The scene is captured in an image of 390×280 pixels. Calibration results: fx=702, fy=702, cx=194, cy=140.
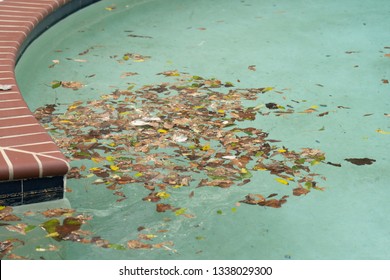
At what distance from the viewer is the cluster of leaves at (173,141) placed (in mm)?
3580

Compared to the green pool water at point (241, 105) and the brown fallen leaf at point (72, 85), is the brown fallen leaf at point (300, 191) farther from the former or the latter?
the brown fallen leaf at point (72, 85)

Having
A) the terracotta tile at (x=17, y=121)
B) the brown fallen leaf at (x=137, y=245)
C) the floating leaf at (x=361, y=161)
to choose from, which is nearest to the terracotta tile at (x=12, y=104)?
the terracotta tile at (x=17, y=121)

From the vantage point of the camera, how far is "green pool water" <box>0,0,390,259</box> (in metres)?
3.09

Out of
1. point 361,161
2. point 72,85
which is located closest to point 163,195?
point 361,161

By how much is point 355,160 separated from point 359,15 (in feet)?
10.7

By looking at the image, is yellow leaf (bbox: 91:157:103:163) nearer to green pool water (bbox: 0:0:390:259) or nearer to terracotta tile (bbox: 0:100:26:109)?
green pool water (bbox: 0:0:390:259)

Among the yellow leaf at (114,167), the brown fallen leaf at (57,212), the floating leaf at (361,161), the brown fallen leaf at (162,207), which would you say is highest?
the brown fallen leaf at (57,212)

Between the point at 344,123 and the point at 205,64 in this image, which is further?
the point at 205,64

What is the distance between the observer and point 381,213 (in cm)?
335

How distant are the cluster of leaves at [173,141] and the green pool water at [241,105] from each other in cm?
2

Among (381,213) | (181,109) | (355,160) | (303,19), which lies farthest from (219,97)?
(303,19)

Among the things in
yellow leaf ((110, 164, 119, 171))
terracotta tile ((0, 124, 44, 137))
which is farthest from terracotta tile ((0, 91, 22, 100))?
yellow leaf ((110, 164, 119, 171))

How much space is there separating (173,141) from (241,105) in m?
0.74

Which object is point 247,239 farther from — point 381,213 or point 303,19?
point 303,19
